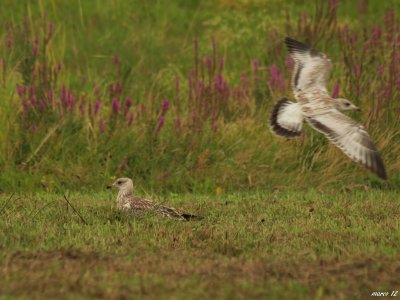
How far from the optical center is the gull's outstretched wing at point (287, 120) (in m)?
9.74

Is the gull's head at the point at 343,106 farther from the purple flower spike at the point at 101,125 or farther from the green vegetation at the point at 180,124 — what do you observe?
the purple flower spike at the point at 101,125

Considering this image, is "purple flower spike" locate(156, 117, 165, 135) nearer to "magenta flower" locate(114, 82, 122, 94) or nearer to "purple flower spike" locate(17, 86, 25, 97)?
"magenta flower" locate(114, 82, 122, 94)

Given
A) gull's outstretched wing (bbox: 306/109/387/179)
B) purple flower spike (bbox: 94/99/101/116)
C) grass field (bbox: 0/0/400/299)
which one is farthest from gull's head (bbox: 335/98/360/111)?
purple flower spike (bbox: 94/99/101/116)

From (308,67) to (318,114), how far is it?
100cm

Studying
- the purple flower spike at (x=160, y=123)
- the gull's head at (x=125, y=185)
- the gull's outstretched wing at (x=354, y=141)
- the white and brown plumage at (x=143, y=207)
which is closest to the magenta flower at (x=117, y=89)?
the purple flower spike at (x=160, y=123)

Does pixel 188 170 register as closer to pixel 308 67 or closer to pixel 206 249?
pixel 308 67

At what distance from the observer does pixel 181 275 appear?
6164 millimetres

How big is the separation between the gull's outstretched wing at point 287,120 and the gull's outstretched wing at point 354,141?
1.55ft

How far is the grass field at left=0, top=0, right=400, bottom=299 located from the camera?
619 centimetres

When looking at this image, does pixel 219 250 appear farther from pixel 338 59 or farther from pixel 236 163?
pixel 338 59

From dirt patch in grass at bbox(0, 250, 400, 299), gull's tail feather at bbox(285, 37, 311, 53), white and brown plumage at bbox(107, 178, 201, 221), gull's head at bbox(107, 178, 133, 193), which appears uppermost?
dirt patch in grass at bbox(0, 250, 400, 299)

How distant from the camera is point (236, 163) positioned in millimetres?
10961

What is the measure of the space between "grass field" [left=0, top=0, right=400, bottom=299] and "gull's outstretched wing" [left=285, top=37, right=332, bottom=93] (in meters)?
1.10

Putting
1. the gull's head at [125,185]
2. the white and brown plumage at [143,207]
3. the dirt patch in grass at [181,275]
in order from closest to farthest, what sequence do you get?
the dirt patch in grass at [181,275] → the white and brown plumage at [143,207] → the gull's head at [125,185]
